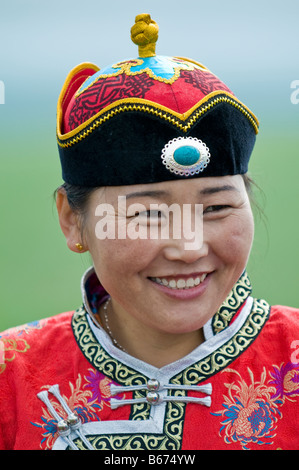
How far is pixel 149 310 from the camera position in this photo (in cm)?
200

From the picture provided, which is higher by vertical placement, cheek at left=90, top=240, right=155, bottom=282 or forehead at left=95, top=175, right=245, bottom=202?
forehead at left=95, top=175, right=245, bottom=202

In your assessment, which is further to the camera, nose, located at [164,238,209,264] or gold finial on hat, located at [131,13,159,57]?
gold finial on hat, located at [131,13,159,57]

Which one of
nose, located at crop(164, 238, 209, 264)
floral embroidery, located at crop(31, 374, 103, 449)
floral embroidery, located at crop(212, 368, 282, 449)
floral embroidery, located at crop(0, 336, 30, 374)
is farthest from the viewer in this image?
floral embroidery, located at crop(0, 336, 30, 374)

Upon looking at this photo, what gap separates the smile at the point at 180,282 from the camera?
1961 millimetres

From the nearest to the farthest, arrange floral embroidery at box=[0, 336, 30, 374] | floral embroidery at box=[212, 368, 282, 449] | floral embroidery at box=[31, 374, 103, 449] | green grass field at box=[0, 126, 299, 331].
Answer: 1. floral embroidery at box=[212, 368, 282, 449]
2. floral embroidery at box=[31, 374, 103, 449]
3. floral embroidery at box=[0, 336, 30, 374]
4. green grass field at box=[0, 126, 299, 331]

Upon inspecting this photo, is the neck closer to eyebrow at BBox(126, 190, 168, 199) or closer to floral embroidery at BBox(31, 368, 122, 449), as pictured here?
floral embroidery at BBox(31, 368, 122, 449)

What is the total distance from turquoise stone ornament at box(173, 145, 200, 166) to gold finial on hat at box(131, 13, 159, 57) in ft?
1.15

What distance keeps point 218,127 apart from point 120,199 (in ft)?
1.13

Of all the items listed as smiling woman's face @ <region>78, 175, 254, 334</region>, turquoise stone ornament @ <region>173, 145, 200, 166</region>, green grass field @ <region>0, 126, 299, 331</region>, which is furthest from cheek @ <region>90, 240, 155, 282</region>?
green grass field @ <region>0, 126, 299, 331</region>

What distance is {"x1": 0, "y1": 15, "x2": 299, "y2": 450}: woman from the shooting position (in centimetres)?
191

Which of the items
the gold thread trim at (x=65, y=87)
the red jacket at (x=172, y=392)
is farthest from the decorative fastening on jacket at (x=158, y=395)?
the gold thread trim at (x=65, y=87)

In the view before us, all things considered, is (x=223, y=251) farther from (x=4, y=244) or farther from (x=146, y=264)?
(x=4, y=244)

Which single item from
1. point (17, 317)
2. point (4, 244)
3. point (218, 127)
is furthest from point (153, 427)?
point (4, 244)

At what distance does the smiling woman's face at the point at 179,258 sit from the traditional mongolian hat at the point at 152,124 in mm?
46
